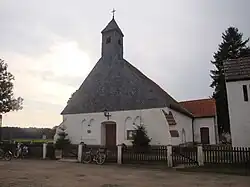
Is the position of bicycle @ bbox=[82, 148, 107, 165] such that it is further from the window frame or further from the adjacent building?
the window frame

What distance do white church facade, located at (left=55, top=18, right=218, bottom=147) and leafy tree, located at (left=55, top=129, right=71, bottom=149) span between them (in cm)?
70

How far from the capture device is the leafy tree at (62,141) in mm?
21109

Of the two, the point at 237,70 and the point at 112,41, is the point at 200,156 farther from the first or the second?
the point at 112,41

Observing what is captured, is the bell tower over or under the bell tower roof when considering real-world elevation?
under

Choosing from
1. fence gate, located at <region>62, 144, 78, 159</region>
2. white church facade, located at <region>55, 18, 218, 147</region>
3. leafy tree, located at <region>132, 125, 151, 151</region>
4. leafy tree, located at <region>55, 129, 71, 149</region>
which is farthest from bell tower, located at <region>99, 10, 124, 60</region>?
fence gate, located at <region>62, 144, 78, 159</region>

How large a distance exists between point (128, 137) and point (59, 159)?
237 inches

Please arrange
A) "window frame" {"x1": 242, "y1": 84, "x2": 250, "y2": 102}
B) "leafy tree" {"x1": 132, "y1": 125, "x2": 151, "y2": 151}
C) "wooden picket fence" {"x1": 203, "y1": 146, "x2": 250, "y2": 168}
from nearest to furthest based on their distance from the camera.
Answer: "wooden picket fence" {"x1": 203, "y1": 146, "x2": 250, "y2": 168}
"window frame" {"x1": 242, "y1": 84, "x2": 250, "y2": 102}
"leafy tree" {"x1": 132, "y1": 125, "x2": 151, "y2": 151}

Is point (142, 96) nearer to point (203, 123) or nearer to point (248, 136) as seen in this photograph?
point (248, 136)

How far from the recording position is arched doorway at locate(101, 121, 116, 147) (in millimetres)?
23453

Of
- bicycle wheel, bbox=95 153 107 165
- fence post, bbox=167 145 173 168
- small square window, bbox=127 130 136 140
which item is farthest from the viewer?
small square window, bbox=127 130 136 140

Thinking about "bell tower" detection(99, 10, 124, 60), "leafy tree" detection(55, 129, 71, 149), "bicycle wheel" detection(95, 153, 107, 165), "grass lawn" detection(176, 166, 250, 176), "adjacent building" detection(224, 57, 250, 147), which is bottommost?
"grass lawn" detection(176, 166, 250, 176)

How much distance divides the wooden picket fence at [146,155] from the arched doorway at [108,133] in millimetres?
6354

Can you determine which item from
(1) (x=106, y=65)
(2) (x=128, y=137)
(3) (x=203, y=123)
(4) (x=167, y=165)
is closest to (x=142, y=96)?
(2) (x=128, y=137)

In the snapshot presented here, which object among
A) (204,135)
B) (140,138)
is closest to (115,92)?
(140,138)
